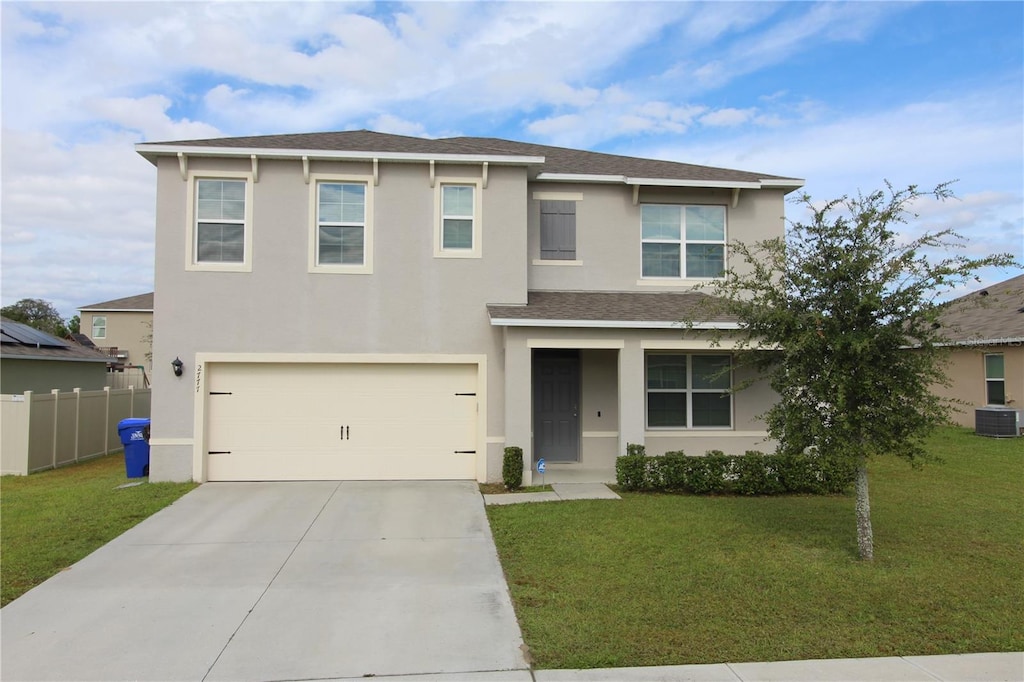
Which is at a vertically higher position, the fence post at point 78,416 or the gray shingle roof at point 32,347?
the gray shingle roof at point 32,347

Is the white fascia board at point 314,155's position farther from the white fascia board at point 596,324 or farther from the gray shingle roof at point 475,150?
the white fascia board at point 596,324

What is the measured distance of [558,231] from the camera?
1278cm

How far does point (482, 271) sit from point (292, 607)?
23.5 feet

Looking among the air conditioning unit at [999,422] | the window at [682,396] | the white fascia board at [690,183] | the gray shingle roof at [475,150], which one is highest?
the gray shingle roof at [475,150]

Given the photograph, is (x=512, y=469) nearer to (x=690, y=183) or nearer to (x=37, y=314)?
(x=690, y=183)

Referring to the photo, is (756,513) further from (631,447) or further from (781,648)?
(781,648)

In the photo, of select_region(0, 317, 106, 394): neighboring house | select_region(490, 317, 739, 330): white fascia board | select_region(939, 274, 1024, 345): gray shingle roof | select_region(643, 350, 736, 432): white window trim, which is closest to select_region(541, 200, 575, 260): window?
select_region(490, 317, 739, 330): white fascia board

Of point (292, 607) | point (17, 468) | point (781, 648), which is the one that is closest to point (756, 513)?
point (781, 648)

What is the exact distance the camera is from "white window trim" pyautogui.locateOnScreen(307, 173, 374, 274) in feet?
37.9

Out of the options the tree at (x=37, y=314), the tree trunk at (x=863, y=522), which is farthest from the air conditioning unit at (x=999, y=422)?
the tree at (x=37, y=314)

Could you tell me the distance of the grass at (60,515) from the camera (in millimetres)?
6883

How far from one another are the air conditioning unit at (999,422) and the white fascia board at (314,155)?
14.1 meters

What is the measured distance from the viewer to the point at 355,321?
38.1ft

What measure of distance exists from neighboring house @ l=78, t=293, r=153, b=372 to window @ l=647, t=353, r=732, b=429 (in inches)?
1247
